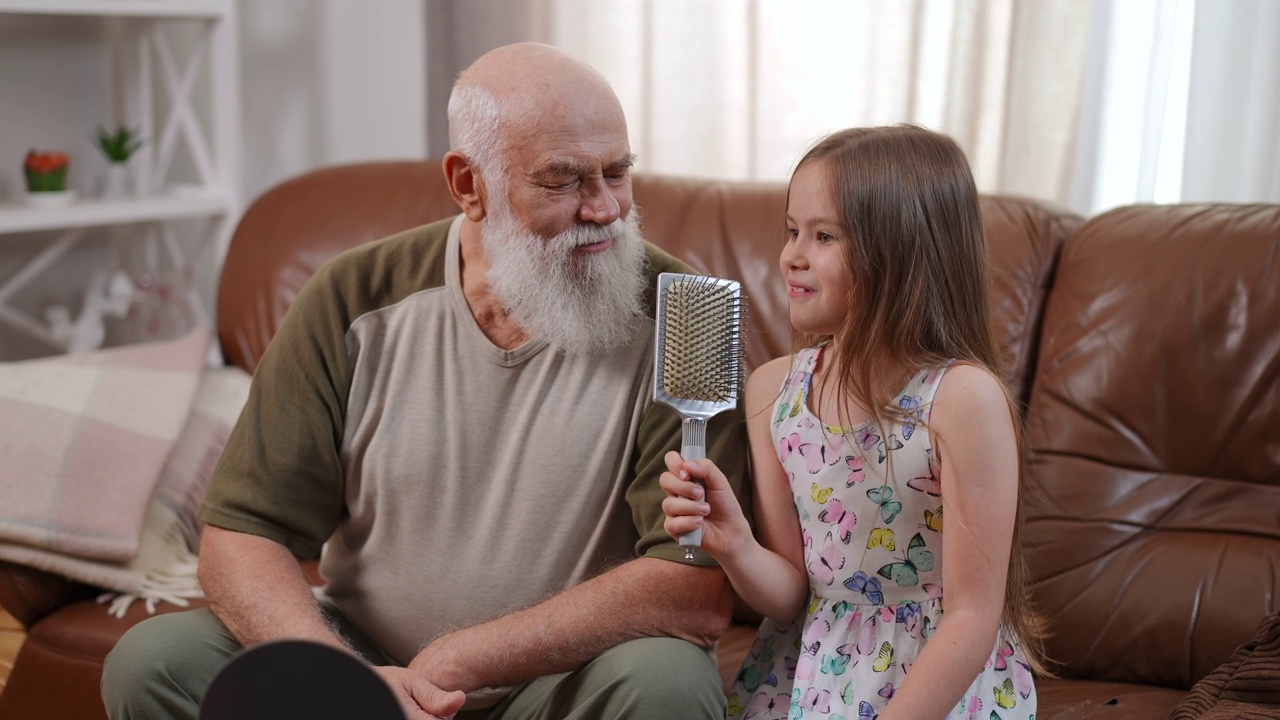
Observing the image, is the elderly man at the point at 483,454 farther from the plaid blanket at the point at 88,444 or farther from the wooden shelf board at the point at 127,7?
the wooden shelf board at the point at 127,7

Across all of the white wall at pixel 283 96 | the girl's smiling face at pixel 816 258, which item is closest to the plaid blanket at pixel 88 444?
the white wall at pixel 283 96

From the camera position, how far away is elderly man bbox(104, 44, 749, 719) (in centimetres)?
140

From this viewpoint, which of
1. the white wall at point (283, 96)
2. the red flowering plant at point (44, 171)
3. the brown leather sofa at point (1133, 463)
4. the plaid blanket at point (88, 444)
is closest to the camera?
the brown leather sofa at point (1133, 463)

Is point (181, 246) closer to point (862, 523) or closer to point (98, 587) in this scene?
point (98, 587)

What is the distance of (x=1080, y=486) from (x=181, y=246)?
2.34 m

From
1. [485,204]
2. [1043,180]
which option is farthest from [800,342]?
[1043,180]

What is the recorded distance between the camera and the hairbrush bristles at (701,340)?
1.29 m

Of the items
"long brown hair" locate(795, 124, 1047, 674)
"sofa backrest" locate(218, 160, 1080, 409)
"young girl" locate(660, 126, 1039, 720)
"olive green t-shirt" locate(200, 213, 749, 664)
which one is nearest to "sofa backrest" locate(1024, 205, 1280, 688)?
"sofa backrest" locate(218, 160, 1080, 409)

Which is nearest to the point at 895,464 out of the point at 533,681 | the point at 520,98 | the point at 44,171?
the point at 533,681

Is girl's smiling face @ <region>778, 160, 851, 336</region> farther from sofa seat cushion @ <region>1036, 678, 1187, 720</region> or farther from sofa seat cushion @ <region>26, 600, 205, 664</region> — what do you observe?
sofa seat cushion @ <region>26, 600, 205, 664</region>

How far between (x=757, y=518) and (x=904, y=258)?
370 mm

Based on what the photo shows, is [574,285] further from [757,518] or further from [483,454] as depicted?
[757,518]

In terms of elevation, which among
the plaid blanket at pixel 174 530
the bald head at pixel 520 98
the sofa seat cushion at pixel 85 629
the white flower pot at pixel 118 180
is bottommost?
the sofa seat cushion at pixel 85 629

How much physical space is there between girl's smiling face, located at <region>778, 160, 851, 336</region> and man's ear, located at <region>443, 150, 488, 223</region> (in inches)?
16.7
